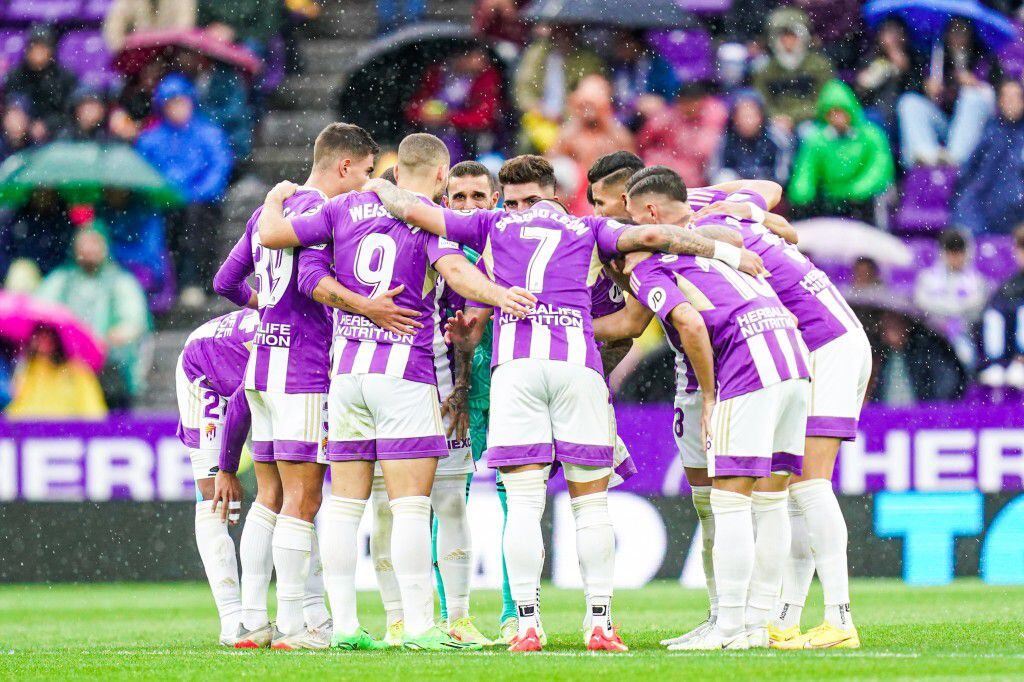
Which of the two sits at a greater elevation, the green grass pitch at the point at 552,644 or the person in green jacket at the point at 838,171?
the person in green jacket at the point at 838,171

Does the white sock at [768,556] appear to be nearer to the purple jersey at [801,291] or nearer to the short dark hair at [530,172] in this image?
the purple jersey at [801,291]

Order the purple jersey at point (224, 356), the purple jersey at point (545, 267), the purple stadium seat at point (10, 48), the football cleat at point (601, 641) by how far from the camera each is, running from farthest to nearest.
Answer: the purple stadium seat at point (10, 48), the purple jersey at point (224, 356), the purple jersey at point (545, 267), the football cleat at point (601, 641)

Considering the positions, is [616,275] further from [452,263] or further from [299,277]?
[299,277]

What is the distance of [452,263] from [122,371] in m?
7.95

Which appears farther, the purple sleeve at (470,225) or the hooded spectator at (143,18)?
the hooded spectator at (143,18)

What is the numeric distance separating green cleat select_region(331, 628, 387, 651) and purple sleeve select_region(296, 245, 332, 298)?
5.03 ft

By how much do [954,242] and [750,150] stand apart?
1.96 meters

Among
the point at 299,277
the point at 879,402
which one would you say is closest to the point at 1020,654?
the point at 299,277

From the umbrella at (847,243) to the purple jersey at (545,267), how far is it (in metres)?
7.06

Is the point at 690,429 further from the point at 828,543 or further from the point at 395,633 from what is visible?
the point at 395,633

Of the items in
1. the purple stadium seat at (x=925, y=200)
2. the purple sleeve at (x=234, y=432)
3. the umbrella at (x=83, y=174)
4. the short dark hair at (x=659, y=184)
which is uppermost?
the umbrella at (x=83, y=174)

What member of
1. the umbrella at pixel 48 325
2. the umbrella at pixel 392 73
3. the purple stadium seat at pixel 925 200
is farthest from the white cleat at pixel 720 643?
the umbrella at pixel 392 73

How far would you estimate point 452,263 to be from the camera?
275 inches

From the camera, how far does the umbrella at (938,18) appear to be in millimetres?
15195
